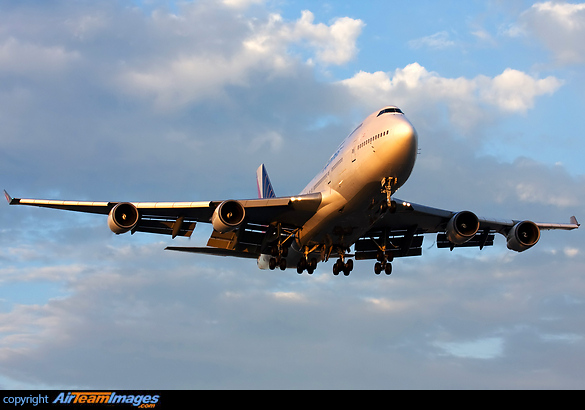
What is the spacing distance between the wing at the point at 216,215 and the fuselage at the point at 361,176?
102cm

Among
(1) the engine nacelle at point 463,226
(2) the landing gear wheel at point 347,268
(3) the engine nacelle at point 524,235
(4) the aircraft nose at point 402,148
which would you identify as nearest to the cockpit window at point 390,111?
(4) the aircraft nose at point 402,148

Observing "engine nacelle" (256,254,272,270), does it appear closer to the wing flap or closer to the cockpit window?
the wing flap

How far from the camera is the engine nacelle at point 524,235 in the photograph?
42406 mm

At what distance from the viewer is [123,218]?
120 ft

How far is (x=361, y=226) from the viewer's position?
38.0 m

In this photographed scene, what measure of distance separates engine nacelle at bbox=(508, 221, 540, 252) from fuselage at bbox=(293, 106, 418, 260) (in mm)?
10202

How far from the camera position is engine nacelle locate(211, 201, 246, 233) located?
36.0 meters
